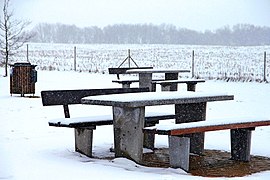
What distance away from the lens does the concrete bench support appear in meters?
6.80

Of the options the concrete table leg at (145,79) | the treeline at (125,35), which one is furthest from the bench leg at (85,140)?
the treeline at (125,35)

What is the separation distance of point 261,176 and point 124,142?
58.9 inches

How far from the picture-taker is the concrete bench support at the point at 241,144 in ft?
22.3

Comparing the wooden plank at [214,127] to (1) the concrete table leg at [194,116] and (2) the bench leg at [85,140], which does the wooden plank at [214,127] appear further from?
(2) the bench leg at [85,140]

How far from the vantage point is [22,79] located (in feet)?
46.8

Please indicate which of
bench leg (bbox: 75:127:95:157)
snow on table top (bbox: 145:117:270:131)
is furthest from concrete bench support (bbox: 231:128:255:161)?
bench leg (bbox: 75:127:95:157)

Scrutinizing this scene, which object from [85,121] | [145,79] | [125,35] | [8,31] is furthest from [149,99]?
[125,35]

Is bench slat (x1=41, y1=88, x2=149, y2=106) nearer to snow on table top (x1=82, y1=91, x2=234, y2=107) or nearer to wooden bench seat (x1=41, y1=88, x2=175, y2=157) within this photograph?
wooden bench seat (x1=41, y1=88, x2=175, y2=157)

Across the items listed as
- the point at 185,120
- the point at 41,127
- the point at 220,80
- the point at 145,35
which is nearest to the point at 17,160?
the point at 185,120

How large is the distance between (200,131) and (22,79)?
8.99 metres

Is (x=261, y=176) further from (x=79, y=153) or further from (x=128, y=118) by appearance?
(x=79, y=153)

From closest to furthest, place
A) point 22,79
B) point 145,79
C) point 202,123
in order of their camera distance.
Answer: point 202,123 → point 145,79 → point 22,79

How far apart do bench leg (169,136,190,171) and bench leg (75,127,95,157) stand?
1132 mm

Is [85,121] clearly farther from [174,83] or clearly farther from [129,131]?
[174,83]
